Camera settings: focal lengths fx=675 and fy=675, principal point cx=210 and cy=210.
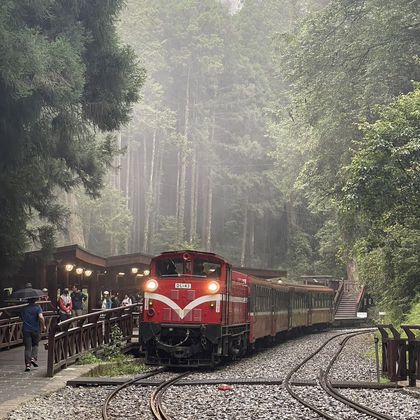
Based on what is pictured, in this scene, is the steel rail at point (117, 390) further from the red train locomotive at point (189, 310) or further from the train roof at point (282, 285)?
the train roof at point (282, 285)

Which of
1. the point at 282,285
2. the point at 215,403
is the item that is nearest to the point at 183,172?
the point at 282,285

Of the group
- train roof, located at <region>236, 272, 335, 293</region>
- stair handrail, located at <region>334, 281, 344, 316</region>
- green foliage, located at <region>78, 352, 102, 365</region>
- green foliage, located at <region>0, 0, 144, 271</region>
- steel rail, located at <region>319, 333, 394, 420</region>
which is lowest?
green foliage, located at <region>78, 352, 102, 365</region>

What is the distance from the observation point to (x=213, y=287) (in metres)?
15.1

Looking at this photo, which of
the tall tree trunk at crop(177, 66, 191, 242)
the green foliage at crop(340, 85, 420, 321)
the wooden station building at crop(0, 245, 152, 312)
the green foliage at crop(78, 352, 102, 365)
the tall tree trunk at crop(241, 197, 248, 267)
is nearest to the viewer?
the green foliage at crop(78, 352, 102, 365)

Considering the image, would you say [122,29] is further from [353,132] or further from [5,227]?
[5,227]

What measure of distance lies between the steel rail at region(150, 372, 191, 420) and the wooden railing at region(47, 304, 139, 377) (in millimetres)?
2214

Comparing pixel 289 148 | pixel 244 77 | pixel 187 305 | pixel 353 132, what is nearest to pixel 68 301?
pixel 187 305

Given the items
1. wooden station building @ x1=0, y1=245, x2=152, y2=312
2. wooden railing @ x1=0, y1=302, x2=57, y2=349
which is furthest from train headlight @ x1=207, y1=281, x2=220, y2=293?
wooden station building @ x1=0, y1=245, x2=152, y2=312

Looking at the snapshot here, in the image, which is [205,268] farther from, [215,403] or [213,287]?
[215,403]

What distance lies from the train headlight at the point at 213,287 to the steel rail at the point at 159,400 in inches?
89.4

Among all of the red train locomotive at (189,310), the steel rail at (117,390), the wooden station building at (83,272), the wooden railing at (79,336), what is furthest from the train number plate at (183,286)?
the wooden station building at (83,272)

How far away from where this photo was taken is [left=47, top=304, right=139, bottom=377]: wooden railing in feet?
41.9

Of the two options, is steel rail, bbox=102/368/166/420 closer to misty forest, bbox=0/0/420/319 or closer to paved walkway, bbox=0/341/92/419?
paved walkway, bbox=0/341/92/419

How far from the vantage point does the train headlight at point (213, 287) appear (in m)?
15.1
